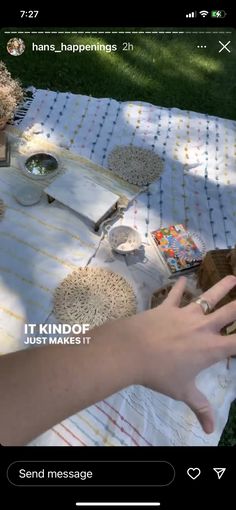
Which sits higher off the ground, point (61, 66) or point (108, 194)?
point (61, 66)

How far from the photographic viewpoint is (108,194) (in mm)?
2303

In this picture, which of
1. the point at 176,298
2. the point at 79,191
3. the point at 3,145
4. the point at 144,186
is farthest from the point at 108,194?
the point at 176,298

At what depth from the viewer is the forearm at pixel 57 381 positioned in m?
1.00

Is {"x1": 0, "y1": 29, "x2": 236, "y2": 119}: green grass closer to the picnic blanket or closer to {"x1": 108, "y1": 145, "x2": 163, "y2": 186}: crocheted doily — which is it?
the picnic blanket

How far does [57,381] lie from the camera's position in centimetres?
100

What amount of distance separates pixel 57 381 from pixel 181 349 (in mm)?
326
